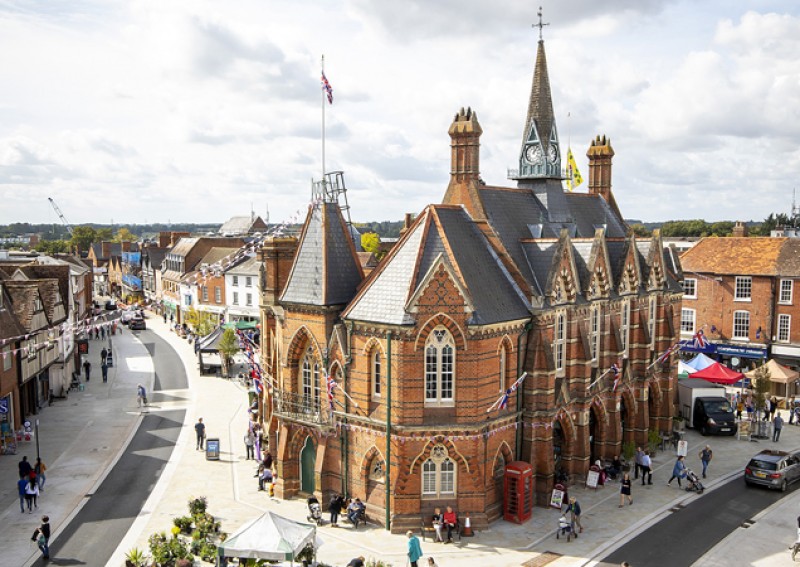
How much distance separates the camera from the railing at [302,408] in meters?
27.0

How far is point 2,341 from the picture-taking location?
99.3 feet

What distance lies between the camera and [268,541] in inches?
770

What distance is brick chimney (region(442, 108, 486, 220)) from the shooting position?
30484 millimetres

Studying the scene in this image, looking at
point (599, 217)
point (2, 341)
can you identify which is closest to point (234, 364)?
point (2, 341)

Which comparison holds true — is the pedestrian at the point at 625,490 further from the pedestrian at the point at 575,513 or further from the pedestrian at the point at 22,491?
the pedestrian at the point at 22,491

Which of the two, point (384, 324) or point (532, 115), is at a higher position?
point (532, 115)

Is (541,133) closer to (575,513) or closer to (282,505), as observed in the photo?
(575,513)

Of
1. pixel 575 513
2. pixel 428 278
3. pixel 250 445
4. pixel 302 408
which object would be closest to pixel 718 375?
pixel 575 513

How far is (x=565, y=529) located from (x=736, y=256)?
3706cm

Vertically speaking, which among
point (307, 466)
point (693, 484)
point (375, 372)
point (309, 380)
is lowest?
point (693, 484)

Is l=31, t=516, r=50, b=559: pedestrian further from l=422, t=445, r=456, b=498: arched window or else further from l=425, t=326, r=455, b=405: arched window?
l=425, t=326, r=455, b=405: arched window

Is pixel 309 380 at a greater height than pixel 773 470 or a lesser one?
greater

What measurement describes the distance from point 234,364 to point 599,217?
3429 cm

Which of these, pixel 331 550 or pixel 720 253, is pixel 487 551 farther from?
pixel 720 253
